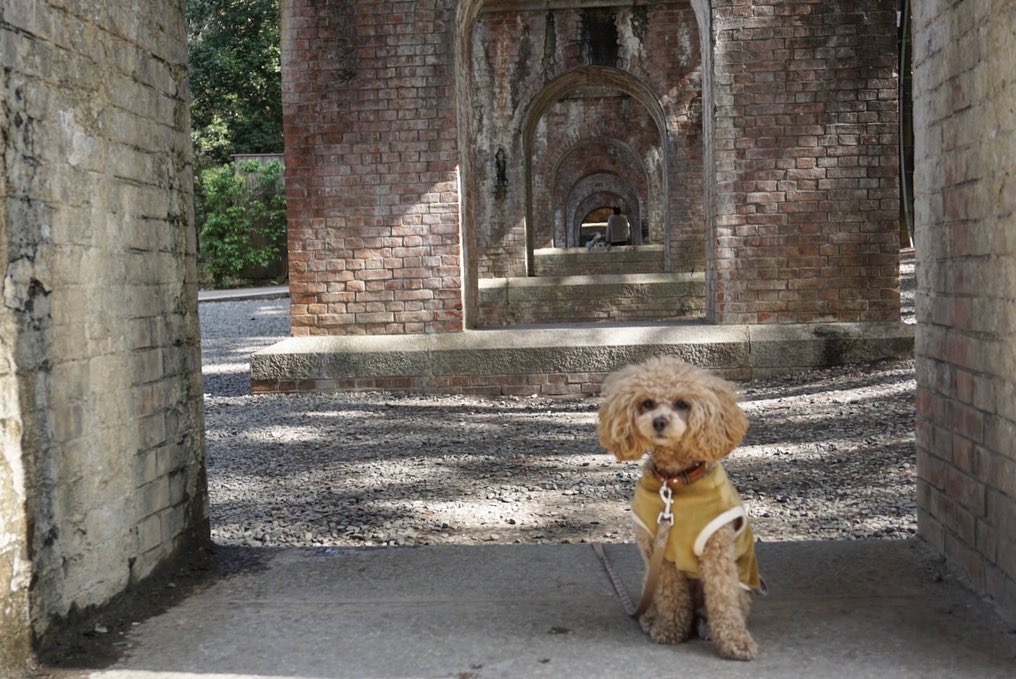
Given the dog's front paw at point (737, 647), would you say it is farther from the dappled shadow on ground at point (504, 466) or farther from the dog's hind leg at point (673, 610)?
the dappled shadow on ground at point (504, 466)

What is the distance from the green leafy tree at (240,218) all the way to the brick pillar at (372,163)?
1761 centimetres

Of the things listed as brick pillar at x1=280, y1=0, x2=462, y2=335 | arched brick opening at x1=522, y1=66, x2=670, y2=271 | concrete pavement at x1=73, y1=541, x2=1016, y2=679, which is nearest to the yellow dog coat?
concrete pavement at x1=73, y1=541, x2=1016, y2=679

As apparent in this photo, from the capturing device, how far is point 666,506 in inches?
111

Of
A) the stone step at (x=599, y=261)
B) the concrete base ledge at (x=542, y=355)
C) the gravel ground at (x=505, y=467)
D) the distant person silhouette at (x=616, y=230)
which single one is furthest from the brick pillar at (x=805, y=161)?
the distant person silhouette at (x=616, y=230)

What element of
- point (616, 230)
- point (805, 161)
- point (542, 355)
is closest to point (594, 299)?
point (542, 355)

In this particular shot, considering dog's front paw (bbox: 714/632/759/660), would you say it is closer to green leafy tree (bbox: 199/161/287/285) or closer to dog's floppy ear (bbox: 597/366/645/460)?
dog's floppy ear (bbox: 597/366/645/460)

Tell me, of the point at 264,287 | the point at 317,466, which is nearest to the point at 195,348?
the point at 317,466

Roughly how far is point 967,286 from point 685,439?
1309 millimetres

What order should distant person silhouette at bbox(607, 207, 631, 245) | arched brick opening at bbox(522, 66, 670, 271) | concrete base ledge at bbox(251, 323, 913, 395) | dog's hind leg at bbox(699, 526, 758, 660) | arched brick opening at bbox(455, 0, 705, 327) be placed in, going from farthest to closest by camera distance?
distant person silhouette at bbox(607, 207, 631, 245) → arched brick opening at bbox(522, 66, 670, 271) → arched brick opening at bbox(455, 0, 705, 327) → concrete base ledge at bbox(251, 323, 913, 395) → dog's hind leg at bbox(699, 526, 758, 660)

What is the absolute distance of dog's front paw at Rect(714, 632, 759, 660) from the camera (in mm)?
2816

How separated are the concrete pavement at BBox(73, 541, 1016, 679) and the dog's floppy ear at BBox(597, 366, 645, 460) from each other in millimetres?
629

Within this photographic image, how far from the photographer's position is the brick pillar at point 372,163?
858cm

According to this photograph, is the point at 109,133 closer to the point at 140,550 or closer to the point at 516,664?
the point at 140,550

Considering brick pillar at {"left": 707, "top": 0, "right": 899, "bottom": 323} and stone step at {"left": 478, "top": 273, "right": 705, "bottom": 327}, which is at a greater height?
brick pillar at {"left": 707, "top": 0, "right": 899, "bottom": 323}
